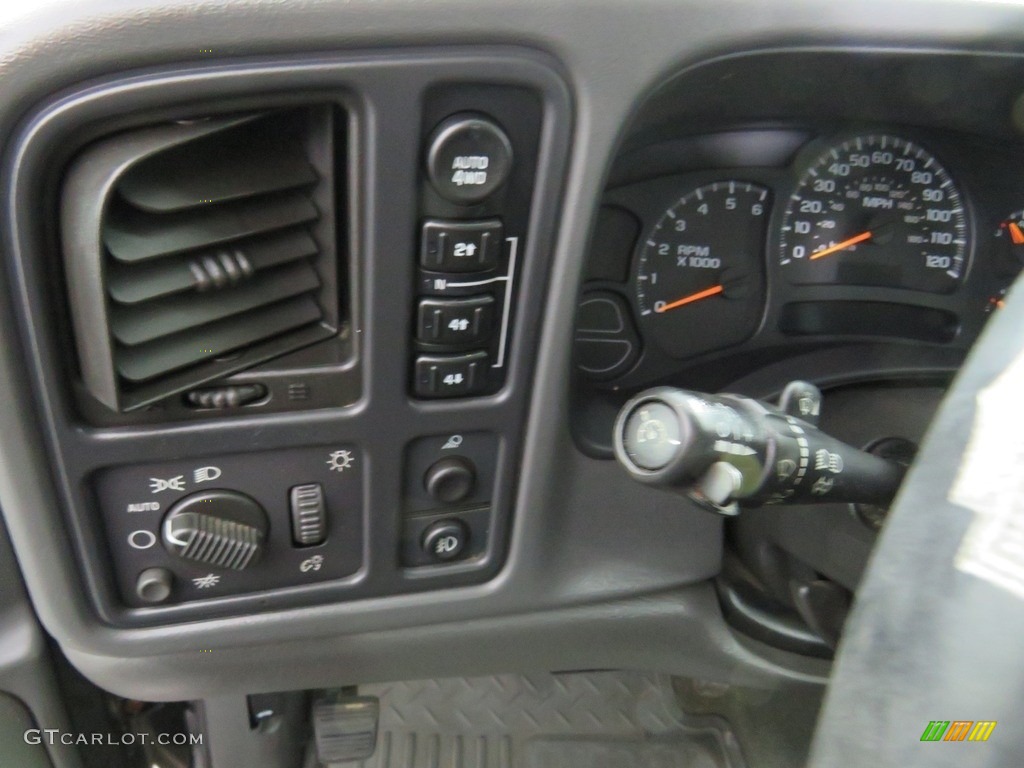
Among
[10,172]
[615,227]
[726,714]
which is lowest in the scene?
[726,714]

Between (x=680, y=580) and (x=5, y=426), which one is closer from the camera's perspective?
(x=5, y=426)

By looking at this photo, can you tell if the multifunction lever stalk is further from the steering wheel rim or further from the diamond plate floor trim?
the diamond plate floor trim

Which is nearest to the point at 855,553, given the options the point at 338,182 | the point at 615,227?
the point at 615,227

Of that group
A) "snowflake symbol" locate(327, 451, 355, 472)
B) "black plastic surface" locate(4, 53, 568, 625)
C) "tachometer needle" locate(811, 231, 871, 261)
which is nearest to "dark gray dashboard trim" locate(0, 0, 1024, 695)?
"black plastic surface" locate(4, 53, 568, 625)

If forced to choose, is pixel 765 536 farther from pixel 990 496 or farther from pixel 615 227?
pixel 990 496

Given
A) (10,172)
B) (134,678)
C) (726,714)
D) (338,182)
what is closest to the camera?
(10,172)

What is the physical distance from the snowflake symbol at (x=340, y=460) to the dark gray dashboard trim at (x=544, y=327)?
0.55ft

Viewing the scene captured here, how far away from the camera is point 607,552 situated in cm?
89

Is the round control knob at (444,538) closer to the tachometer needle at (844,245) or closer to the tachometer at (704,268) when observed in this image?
the tachometer at (704,268)

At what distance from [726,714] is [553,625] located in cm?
54

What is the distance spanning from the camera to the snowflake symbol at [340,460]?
2.46 ft

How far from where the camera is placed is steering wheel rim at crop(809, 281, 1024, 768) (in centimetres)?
36

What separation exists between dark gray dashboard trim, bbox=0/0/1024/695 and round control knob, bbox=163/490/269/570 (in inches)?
3.7

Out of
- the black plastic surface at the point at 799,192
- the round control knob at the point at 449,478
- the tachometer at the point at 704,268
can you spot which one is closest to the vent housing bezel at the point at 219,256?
the round control knob at the point at 449,478
